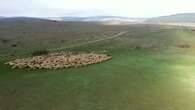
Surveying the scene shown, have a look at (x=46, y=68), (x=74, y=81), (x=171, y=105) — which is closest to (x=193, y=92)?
(x=171, y=105)

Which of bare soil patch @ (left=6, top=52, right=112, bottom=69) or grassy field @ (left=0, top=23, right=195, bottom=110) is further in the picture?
bare soil patch @ (left=6, top=52, right=112, bottom=69)

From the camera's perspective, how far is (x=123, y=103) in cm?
1574

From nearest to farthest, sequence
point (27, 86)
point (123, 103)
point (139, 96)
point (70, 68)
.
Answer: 1. point (123, 103)
2. point (139, 96)
3. point (27, 86)
4. point (70, 68)

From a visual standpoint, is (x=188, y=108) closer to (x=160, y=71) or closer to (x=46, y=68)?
(x=160, y=71)

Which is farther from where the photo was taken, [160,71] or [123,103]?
[160,71]


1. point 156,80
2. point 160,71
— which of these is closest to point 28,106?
point 156,80

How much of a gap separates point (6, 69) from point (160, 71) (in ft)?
41.6

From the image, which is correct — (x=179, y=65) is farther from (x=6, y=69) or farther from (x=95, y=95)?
(x=6, y=69)

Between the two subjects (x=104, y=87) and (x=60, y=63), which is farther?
(x=60, y=63)

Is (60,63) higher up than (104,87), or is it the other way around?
(104,87)

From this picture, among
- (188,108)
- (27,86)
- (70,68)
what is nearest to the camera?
(188,108)

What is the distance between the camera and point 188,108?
14.8m

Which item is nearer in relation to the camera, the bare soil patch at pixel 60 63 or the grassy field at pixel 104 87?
the grassy field at pixel 104 87

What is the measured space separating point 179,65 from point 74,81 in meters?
9.69
